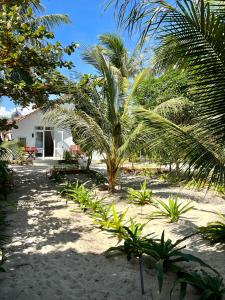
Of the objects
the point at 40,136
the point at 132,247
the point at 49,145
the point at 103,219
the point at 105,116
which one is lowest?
the point at 132,247

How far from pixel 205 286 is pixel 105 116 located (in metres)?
7.12

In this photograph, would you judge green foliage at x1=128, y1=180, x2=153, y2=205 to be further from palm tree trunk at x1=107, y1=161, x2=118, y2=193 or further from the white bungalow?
the white bungalow

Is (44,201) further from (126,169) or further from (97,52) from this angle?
(126,169)

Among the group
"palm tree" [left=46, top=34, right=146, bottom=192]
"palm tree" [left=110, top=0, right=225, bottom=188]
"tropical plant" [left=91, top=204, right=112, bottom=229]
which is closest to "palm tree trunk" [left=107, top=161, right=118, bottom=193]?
"palm tree" [left=46, top=34, right=146, bottom=192]

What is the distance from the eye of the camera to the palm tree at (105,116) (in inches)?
405

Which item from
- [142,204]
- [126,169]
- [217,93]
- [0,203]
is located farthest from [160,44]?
[126,169]

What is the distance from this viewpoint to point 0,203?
8734 mm

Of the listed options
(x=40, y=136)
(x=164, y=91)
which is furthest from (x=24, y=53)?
(x=40, y=136)

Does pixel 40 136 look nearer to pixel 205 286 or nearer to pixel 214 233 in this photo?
pixel 214 233

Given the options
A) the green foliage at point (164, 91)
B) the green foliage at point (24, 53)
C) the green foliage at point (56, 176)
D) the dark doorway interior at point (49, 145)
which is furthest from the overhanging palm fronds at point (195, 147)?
the dark doorway interior at point (49, 145)

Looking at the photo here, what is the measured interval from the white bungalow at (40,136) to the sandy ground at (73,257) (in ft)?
56.0

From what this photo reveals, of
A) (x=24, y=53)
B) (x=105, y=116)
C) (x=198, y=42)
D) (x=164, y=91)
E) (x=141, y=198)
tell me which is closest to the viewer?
(x=198, y=42)

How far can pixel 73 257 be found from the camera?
17.8 ft

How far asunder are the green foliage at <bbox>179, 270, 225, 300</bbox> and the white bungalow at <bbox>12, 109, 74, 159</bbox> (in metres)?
21.0
